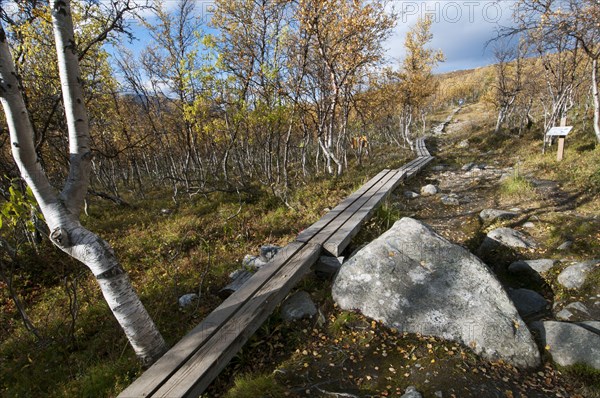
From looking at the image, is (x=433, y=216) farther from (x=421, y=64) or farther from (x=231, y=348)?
(x=421, y=64)

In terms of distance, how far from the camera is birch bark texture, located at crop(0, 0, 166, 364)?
7.98 ft

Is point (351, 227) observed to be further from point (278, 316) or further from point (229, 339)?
point (229, 339)

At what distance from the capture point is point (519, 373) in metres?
2.63

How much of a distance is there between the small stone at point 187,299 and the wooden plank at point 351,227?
86.7 inches

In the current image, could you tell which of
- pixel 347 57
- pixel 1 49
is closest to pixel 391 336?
pixel 1 49

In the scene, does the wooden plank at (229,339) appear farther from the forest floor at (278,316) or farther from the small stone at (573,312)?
the small stone at (573,312)

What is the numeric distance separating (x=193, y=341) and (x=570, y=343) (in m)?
3.73

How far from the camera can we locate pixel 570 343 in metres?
2.75

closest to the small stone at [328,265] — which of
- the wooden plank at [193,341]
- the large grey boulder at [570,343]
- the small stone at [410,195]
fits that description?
the wooden plank at [193,341]

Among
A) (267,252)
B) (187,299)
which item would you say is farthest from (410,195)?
(187,299)

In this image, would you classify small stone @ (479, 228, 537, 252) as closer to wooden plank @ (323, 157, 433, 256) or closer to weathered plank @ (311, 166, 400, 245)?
wooden plank @ (323, 157, 433, 256)

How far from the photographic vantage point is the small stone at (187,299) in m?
4.21

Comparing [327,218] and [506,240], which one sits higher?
[327,218]

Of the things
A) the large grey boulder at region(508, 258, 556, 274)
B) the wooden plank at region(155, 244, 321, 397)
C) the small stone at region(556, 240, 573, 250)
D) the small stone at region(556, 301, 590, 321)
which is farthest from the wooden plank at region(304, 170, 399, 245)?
the small stone at region(556, 240, 573, 250)
